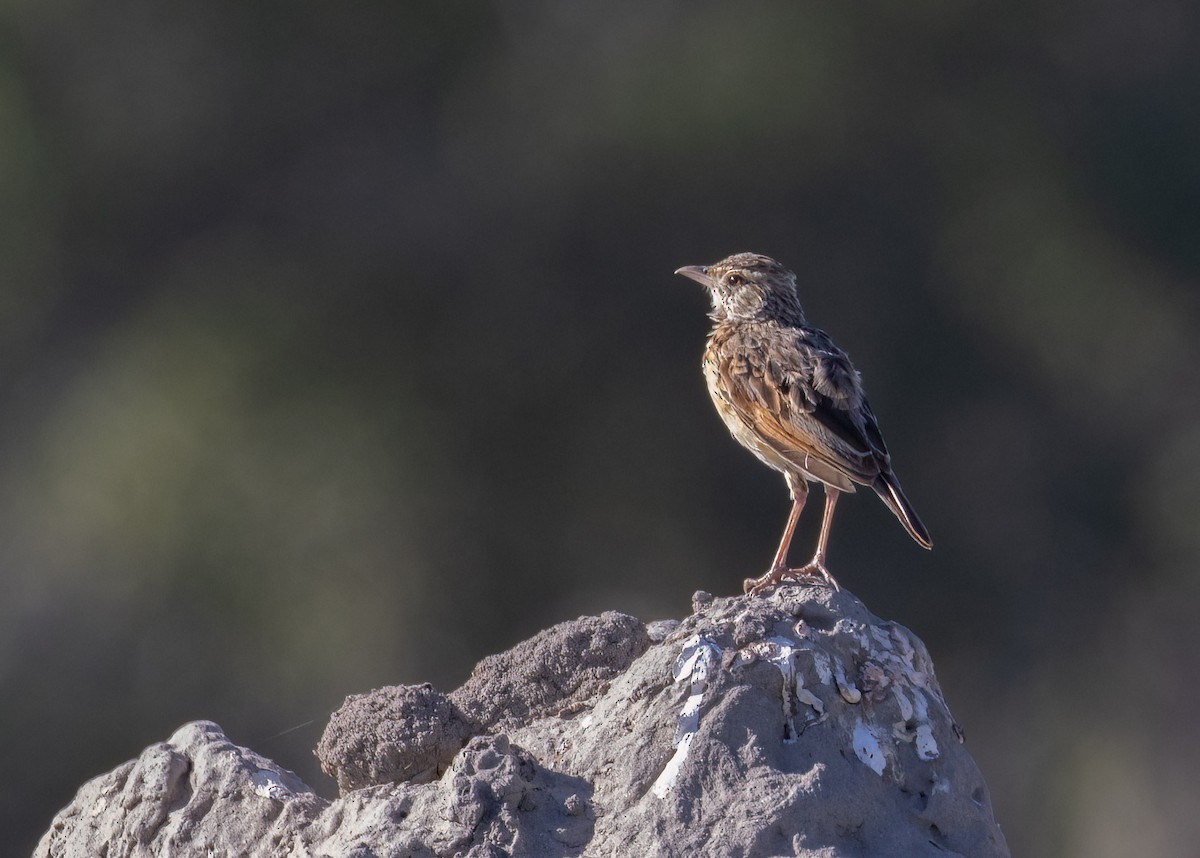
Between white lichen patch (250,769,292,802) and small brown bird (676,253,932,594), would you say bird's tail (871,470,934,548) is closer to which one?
small brown bird (676,253,932,594)

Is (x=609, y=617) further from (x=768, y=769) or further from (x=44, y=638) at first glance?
(x=44, y=638)

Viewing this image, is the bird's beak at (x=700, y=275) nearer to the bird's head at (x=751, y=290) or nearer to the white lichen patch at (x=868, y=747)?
the bird's head at (x=751, y=290)

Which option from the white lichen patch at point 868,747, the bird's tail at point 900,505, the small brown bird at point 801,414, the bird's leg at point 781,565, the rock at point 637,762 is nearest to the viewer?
the rock at point 637,762

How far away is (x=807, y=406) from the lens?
686cm

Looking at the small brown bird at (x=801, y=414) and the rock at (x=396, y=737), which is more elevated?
the small brown bird at (x=801, y=414)

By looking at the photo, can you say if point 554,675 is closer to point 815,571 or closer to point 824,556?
point 815,571

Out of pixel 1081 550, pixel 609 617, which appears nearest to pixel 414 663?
pixel 1081 550

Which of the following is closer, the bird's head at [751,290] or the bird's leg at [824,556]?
the bird's leg at [824,556]

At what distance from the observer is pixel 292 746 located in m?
16.2

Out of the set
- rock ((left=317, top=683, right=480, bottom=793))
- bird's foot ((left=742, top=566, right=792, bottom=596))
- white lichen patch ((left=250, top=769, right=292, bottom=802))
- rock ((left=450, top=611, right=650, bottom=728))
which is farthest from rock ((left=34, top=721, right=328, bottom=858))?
bird's foot ((left=742, top=566, right=792, bottom=596))

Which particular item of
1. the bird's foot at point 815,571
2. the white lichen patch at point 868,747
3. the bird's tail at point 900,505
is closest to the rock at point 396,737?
the white lichen patch at point 868,747

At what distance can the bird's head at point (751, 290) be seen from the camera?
25.9ft

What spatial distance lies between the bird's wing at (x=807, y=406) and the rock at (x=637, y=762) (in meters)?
1.33

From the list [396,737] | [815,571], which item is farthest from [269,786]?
[815,571]
